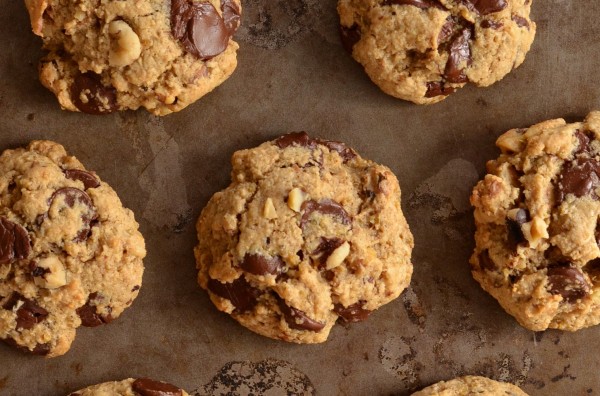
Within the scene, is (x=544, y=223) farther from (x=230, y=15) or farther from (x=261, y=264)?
(x=230, y=15)

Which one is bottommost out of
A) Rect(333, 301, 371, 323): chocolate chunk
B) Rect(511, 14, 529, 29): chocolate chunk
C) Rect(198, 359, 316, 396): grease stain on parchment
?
Rect(198, 359, 316, 396): grease stain on parchment

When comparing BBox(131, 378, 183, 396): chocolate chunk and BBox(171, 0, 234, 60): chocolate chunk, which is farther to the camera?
BBox(131, 378, 183, 396): chocolate chunk

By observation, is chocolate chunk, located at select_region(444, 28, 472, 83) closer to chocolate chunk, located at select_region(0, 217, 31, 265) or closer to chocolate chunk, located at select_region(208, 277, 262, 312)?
chocolate chunk, located at select_region(208, 277, 262, 312)

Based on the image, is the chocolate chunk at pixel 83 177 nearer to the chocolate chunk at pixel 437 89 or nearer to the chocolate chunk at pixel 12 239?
the chocolate chunk at pixel 12 239

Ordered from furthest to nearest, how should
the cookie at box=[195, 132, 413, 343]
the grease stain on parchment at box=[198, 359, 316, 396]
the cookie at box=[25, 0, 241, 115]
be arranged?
the grease stain on parchment at box=[198, 359, 316, 396]
the cookie at box=[195, 132, 413, 343]
the cookie at box=[25, 0, 241, 115]

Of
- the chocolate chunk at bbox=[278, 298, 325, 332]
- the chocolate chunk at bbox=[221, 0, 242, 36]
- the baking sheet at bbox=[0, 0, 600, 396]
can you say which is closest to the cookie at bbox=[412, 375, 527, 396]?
the baking sheet at bbox=[0, 0, 600, 396]

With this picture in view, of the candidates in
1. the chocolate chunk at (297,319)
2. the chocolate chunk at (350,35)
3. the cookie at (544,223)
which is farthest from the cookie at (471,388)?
the chocolate chunk at (350,35)

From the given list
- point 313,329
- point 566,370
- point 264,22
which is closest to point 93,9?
point 264,22
